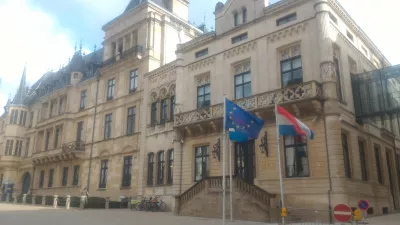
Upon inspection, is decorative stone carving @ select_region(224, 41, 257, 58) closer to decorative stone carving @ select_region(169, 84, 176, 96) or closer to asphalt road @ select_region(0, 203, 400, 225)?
decorative stone carving @ select_region(169, 84, 176, 96)

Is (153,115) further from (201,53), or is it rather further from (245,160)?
(245,160)

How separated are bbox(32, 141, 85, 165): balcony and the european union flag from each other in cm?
2410

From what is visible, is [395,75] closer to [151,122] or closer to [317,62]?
[317,62]

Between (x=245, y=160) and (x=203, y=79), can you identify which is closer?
(x=245, y=160)

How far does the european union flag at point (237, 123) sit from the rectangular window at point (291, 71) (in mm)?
5182

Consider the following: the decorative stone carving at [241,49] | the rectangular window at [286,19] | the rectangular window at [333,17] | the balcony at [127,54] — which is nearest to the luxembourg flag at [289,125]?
the rectangular window at [286,19]

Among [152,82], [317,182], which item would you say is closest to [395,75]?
[317,182]

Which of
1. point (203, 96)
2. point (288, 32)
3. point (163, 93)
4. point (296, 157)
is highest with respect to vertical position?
point (288, 32)

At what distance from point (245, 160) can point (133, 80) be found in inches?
614

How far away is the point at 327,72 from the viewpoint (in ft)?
59.3

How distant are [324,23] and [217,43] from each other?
791 cm

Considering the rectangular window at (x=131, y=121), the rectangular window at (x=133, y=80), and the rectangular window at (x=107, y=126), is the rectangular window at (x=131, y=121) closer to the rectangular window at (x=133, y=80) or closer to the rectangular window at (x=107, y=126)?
the rectangular window at (x=133, y=80)

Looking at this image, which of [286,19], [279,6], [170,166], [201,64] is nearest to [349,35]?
[286,19]

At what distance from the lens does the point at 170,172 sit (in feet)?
85.7
